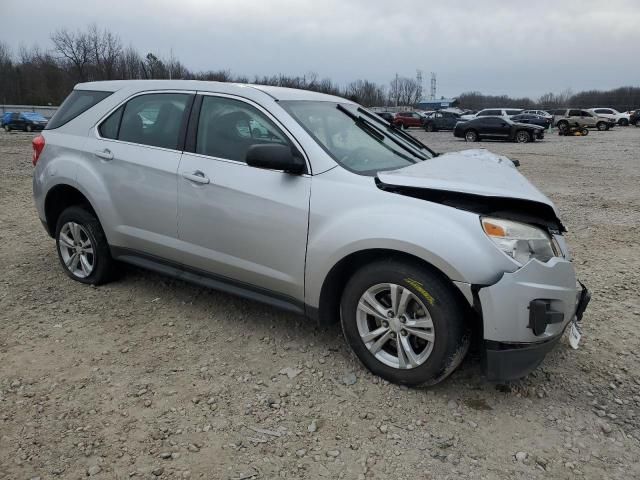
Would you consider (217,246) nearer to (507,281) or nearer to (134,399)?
(134,399)

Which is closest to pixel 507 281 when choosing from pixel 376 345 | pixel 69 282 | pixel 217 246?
pixel 376 345

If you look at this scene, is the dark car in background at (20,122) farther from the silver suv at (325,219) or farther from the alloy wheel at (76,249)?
the silver suv at (325,219)

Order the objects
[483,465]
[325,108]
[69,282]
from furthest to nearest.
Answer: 1. [69,282]
2. [325,108]
3. [483,465]

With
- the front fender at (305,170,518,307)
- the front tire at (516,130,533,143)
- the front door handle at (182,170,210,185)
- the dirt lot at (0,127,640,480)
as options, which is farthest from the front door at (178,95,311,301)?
the front tire at (516,130,533,143)

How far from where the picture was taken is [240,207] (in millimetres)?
3379

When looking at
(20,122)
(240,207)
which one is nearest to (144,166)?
(240,207)

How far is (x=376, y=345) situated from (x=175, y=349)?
4.64ft

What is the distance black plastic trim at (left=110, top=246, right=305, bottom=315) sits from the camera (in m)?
3.38

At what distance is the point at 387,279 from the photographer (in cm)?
291

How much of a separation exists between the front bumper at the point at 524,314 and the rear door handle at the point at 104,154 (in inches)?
120

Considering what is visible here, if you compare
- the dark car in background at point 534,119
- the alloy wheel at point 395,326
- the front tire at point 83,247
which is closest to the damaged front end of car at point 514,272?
the alloy wheel at point 395,326

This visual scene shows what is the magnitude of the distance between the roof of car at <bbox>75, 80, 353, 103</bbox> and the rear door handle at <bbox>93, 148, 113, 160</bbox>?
576mm

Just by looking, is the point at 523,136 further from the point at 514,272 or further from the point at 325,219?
the point at 514,272

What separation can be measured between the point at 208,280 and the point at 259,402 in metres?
1.11
